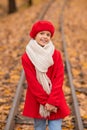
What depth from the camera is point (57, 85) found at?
4.66m

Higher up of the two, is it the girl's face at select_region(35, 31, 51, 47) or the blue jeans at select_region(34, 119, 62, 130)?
the girl's face at select_region(35, 31, 51, 47)

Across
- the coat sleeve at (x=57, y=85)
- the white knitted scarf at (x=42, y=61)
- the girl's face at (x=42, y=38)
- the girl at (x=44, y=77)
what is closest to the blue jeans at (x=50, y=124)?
the girl at (x=44, y=77)

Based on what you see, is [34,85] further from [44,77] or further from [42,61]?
[42,61]


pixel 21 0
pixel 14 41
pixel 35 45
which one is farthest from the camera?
pixel 21 0

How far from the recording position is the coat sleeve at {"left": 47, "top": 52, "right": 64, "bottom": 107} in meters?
4.58

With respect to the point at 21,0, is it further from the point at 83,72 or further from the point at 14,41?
the point at 83,72

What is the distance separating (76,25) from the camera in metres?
21.6

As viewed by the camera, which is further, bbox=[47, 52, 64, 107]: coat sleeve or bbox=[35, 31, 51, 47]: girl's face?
bbox=[35, 31, 51, 47]: girl's face

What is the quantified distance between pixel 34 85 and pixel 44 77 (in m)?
0.15

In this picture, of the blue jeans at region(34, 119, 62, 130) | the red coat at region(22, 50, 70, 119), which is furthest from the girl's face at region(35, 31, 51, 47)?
the blue jeans at region(34, 119, 62, 130)

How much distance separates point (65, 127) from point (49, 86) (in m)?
2.01

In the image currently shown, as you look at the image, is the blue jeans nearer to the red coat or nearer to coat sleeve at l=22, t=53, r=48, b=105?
the red coat

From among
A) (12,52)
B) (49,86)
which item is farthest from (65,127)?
(12,52)

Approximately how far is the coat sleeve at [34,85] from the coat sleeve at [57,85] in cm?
10
